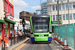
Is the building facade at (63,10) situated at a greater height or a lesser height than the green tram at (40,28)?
greater

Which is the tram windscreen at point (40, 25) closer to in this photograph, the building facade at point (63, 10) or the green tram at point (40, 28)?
the green tram at point (40, 28)

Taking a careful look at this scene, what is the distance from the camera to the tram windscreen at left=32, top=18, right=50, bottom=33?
678 inches

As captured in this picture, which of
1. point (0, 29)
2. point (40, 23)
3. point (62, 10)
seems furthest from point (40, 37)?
point (62, 10)

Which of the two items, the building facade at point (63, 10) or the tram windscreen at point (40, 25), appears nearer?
the tram windscreen at point (40, 25)

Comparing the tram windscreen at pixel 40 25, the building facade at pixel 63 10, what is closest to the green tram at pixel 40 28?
the tram windscreen at pixel 40 25

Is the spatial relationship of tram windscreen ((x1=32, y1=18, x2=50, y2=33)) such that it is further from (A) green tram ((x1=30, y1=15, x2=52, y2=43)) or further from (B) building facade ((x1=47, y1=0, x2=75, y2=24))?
(B) building facade ((x1=47, y1=0, x2=75, y2=24))

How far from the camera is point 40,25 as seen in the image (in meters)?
17.5

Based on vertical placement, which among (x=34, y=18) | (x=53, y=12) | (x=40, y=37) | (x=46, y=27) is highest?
(x=53, y=12)

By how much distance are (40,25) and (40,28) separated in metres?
0.37

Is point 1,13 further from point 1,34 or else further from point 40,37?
point 40,37

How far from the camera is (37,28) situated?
683 inches

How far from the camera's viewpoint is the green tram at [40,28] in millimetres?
16828

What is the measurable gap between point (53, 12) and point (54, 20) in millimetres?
3236

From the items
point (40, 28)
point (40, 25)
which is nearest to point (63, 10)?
point (40, 25)
